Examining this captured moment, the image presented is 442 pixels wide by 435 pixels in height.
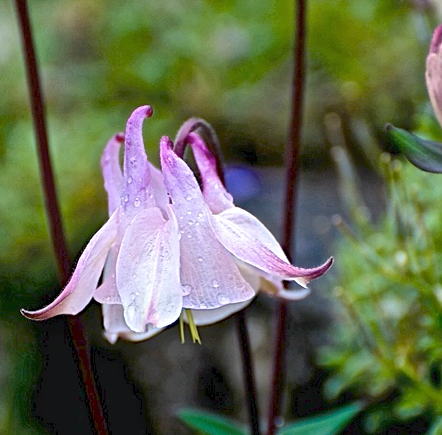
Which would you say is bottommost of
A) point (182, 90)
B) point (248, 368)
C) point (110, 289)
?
point (182, 90)

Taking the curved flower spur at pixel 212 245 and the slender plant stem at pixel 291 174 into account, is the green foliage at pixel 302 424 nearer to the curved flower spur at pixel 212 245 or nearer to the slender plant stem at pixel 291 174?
the slender plant stem at pixel 291 174

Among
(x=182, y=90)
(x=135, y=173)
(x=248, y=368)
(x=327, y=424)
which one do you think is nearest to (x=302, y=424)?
(x=327, y=424)

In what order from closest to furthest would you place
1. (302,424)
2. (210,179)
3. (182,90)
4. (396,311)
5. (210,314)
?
1. (210,179)
2. (210,314)
3. (302,424)
4. (396,311)
5. (182,90)

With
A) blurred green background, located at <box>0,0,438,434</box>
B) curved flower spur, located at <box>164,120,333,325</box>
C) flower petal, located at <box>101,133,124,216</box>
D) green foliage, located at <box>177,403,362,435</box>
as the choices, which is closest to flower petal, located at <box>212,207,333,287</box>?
curved flower spur, located at <box>164,120,333,325</box>

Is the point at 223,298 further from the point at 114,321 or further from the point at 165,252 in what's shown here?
the point at 114,321

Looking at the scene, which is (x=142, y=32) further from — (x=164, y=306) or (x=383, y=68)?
(x=164, y=306)

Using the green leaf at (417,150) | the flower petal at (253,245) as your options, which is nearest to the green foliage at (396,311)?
the green leaf at (417,150)

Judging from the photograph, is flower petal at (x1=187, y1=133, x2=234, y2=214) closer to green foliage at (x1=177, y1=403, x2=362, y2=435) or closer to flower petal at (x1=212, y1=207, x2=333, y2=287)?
flower petal at (x1=212, y1=207, x2=333, y2=287)
